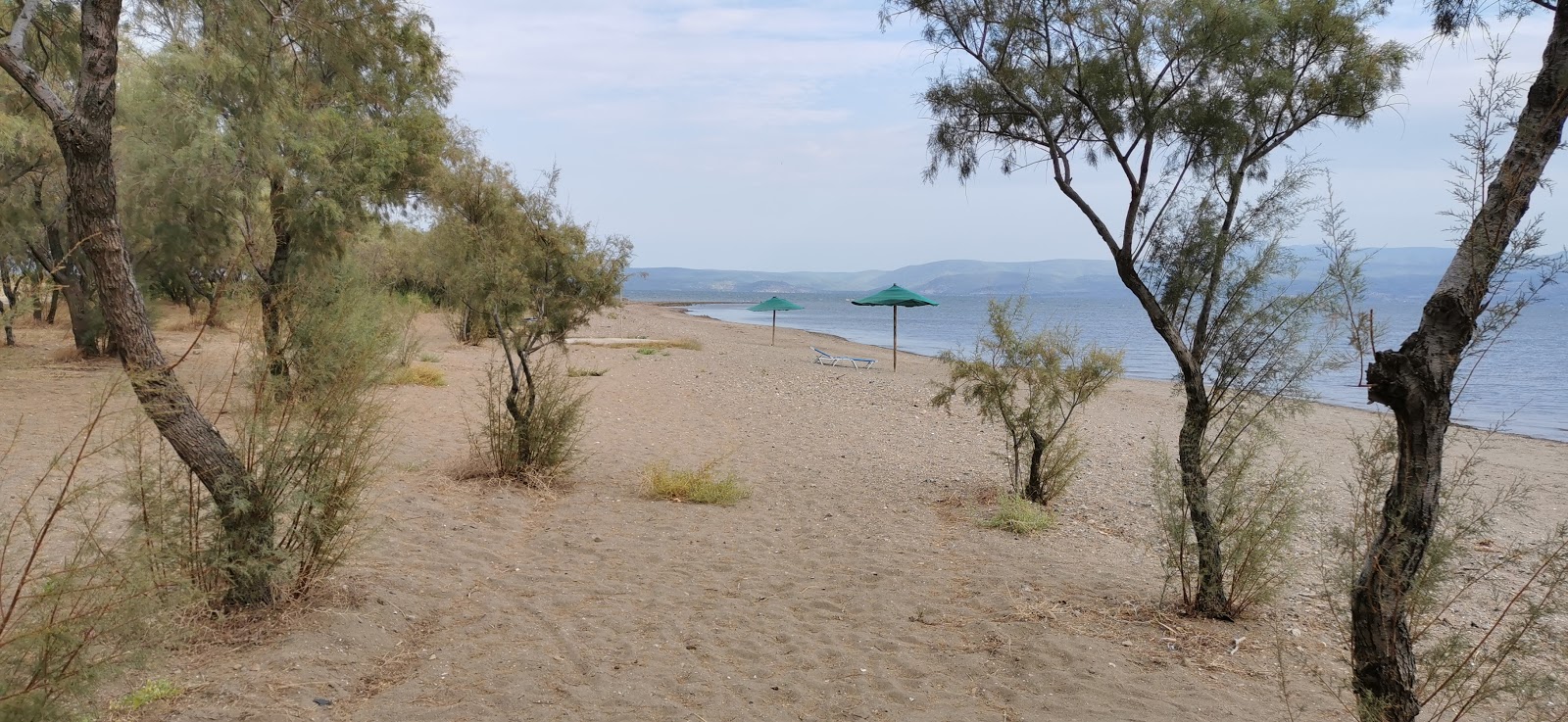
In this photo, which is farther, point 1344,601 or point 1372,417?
point 1372,417

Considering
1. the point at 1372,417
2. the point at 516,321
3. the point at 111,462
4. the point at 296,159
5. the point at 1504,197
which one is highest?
the point at 296,159

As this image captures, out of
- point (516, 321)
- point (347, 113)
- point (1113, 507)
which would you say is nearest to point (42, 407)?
point (347, 113)

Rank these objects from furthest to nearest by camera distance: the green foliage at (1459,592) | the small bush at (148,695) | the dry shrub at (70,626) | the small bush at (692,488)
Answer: the small bush at (692,488), the small bush at (148,695), the green foliage at (1459,592), the dry shrub at (70,626)

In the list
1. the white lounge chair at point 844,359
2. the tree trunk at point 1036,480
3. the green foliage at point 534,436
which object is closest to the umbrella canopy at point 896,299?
the white lounge chair at point 844,359

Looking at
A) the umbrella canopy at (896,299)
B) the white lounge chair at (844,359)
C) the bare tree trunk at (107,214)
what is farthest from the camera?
the white lounge chair at (844,359)

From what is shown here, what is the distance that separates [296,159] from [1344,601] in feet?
40.3

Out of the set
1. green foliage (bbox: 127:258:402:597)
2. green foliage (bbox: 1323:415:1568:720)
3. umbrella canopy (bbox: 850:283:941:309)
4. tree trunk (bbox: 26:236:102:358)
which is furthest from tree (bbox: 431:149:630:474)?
umbrella canopy (bbox: 850:283:941:309)

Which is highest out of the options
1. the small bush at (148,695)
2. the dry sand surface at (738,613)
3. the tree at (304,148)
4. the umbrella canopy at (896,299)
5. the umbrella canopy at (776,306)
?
the tree at (304,148)

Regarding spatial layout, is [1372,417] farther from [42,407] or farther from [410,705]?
[42,407]

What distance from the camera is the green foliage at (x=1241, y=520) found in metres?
5.14

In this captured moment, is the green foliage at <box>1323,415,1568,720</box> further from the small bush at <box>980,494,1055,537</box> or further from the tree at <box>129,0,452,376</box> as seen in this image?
the tree at <box>129,0,452,376</box>

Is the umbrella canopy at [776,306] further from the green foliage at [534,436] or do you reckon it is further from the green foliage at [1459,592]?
the green foliage at [1459,592]

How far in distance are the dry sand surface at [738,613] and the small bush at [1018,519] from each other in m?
0.15

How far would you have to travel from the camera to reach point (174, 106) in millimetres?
11492
